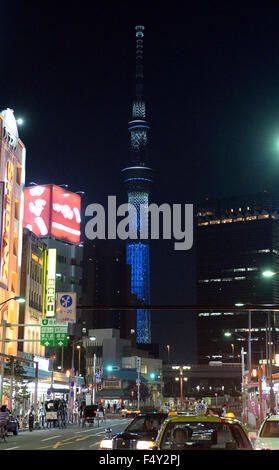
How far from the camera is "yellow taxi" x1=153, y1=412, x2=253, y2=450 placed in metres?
10.5

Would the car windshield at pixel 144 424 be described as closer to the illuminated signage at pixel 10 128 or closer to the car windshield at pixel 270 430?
the car windshield at pixel 270 430

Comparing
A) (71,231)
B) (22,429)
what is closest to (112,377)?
(71,231)

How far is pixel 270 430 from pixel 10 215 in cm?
5182

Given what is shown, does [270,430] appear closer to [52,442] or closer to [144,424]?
[144,424]

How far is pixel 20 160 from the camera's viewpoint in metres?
73.6

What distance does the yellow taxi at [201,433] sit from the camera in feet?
34.4

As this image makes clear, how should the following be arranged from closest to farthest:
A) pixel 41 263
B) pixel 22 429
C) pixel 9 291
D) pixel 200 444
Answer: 1. pixel 200 444
2. pixel 22 429
3. pixel 9 291
4. pixel 41 263

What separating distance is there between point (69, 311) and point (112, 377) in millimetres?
125585

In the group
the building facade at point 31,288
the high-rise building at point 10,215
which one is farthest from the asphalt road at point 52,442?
the building facade at point 31,288

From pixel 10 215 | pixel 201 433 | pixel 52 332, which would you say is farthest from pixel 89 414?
pixel 201 433

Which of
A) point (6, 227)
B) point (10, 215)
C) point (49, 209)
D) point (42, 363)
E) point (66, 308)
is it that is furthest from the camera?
point (49, 209)

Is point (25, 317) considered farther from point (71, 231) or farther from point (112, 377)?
point (112, 377)

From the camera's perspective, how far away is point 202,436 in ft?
36.7

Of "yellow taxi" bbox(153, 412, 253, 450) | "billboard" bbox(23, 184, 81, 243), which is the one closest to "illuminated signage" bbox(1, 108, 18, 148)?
"billboard" bbox(23, 184, 81, 243)
